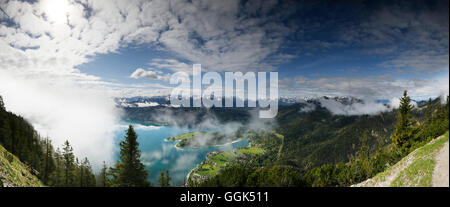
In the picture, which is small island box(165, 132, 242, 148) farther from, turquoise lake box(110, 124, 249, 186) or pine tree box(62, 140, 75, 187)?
pine tree box(62, 140, 75, 187)

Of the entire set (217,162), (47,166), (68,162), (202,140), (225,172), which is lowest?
(217,162)

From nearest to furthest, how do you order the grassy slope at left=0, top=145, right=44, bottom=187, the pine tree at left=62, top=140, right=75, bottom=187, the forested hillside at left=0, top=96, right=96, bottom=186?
1. the grassy slope at left=0, top=145, right=44, bottom=187
2. the forested hillside at left=0, top=96, right=96, bottom=186
3. the pine tree at left=62, top=140, right=75, bottom=187

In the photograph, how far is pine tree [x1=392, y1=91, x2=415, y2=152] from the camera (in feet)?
37.3

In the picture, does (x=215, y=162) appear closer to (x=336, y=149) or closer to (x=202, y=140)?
(x=202, y=140)

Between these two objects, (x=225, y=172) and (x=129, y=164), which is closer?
(x=129, y=164)

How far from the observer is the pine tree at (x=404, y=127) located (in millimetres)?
11359

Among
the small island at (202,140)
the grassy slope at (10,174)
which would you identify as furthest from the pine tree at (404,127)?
the small island at (202,140)

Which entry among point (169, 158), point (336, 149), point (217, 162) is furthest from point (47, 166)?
point (336, 149)

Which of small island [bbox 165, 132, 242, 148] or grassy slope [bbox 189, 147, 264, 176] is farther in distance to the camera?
small island [bbox 165, 132, 242, 148]

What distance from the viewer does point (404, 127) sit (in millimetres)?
11828

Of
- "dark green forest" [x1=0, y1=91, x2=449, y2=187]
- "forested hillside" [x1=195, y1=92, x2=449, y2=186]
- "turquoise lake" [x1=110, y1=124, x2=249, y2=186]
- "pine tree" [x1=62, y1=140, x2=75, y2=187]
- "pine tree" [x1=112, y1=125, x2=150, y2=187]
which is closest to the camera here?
"pine tree" [x1=112, y1=125, x2=150, y2=187]

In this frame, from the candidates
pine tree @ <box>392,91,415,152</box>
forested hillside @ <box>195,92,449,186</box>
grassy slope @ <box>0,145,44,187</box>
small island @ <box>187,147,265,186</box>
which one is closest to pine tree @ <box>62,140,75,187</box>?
grassy slope @ <box>0,145,44,187</box>
